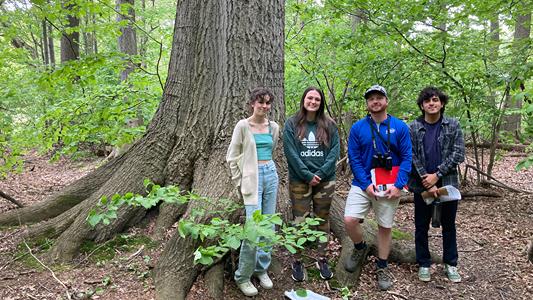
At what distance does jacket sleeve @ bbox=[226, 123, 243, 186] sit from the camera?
3184mm

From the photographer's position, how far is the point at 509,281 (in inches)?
155

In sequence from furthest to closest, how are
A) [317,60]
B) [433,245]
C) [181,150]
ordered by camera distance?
[317,60] → [433,245] → [181,150]

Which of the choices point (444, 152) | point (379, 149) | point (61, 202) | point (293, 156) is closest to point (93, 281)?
point (61, 202)

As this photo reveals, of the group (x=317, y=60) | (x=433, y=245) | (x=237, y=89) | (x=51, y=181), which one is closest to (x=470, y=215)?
(x=433, y=245)

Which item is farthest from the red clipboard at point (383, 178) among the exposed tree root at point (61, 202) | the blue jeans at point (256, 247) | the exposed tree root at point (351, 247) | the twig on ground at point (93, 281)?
the exposed tree root at point (61, 202)

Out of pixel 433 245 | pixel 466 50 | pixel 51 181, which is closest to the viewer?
pixel 433 245

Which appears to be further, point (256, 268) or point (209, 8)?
point (209, 8)

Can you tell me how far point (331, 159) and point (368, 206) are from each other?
64cm

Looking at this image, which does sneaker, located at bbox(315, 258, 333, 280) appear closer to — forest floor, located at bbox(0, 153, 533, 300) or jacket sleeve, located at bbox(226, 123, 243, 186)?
forest floor, located at bbox(0, 153, 533, 300)

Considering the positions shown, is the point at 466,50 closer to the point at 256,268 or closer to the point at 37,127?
the point at 256,268

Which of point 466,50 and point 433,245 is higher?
point 466,50

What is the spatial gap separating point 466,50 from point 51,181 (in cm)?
966

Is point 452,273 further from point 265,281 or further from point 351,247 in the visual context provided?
→ point 265,281

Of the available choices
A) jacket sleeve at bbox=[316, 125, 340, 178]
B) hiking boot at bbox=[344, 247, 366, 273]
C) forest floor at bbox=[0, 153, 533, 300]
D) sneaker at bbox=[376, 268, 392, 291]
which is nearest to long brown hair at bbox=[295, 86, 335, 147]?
jacket sleeve at bbox=[316, 125, 340, 178]
